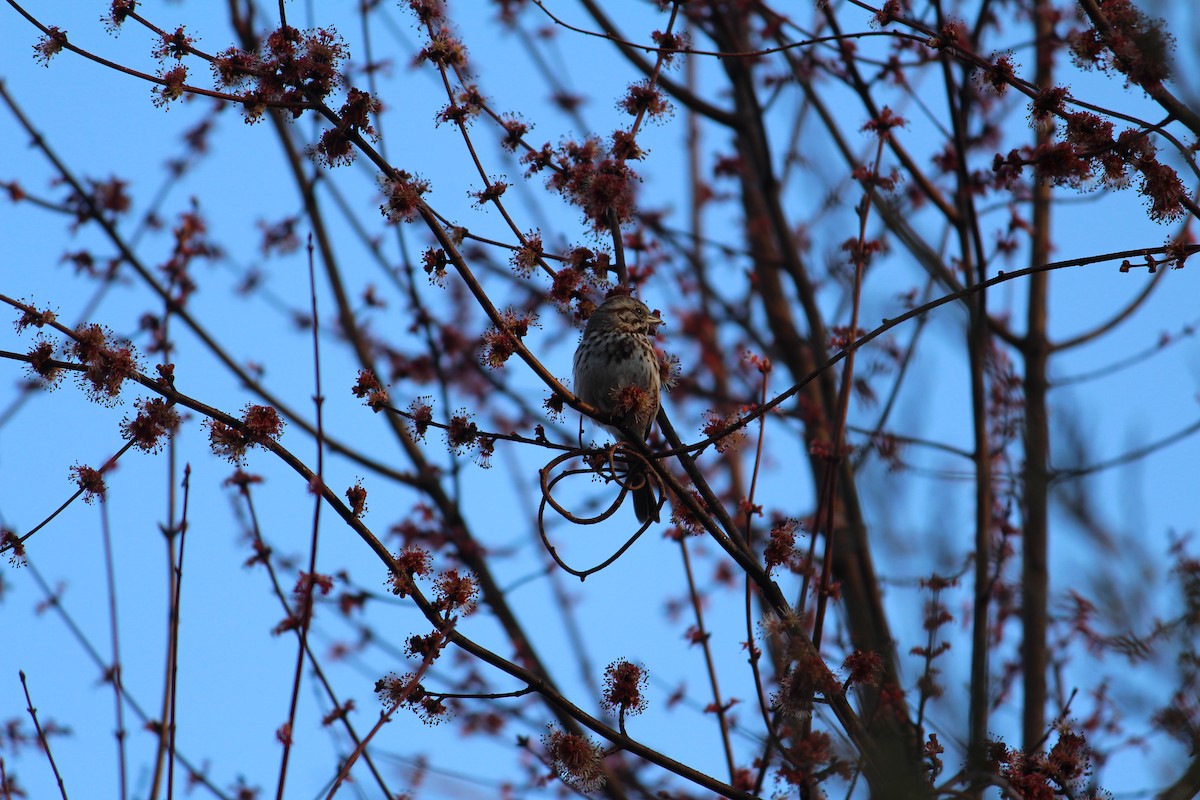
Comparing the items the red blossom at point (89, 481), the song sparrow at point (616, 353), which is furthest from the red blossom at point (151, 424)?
the song sparrow at point (616, 353)

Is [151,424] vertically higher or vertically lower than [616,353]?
lower

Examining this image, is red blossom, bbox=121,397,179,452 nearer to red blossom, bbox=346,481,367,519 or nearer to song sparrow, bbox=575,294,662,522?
red blossom, bbox=346,481,367,519

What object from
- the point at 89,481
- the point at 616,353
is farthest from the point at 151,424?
the point at 616,353

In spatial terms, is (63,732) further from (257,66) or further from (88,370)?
(257,66)

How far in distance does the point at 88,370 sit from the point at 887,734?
2.30 metres

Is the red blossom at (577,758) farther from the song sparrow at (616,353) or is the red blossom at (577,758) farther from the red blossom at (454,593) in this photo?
the song sparrow at (616,353)

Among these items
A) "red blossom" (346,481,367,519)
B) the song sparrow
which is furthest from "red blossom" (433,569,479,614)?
the song sparrow

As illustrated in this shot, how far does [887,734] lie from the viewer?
3.04 m

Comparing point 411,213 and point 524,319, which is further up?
point 411,213

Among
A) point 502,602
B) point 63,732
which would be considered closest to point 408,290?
point 502,602

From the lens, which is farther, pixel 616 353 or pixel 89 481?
pixel 616 353

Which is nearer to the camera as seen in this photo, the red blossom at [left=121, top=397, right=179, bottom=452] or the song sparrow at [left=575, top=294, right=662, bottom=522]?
the red blossom at [left=121, top=397, right=179, bottom=452]

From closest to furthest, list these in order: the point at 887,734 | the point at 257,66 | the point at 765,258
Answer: the point at 887,734, the point at 257,66, the point at 765,258

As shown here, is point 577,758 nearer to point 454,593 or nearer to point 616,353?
point 454,593
